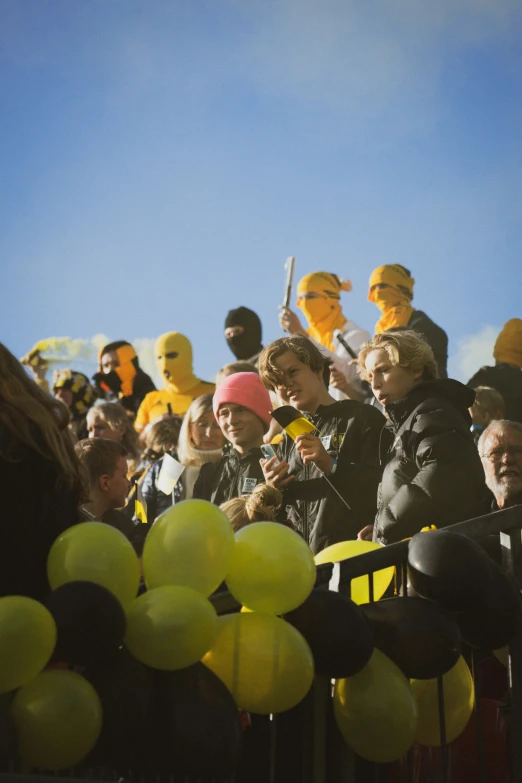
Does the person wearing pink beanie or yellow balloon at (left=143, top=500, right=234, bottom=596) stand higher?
the person wearing pink beanie

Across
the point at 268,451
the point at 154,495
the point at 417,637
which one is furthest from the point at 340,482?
the point at 417,637

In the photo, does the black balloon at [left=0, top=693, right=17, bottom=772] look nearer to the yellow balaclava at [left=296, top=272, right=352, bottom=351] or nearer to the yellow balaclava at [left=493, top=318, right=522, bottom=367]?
the yellow balaclava at [left=493, top=318, right=522, bottom=367]

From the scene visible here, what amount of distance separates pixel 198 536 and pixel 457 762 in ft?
4.38

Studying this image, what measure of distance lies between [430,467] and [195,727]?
7.06ft

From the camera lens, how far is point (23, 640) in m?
2.67

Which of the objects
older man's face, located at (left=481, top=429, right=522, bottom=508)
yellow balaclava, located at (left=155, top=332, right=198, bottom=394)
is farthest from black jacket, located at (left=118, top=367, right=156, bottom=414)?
older man's face, located at (left=481, top=429, right=522, bottom=508)

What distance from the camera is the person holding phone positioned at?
5172 millimetres

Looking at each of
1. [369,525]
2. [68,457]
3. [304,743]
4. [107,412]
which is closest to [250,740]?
[304,743]

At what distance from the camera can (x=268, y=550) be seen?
316 centimetres

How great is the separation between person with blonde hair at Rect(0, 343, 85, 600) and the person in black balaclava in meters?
5.85

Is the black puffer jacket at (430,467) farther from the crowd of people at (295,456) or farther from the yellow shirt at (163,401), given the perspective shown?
the yellow shirt at (163,401)

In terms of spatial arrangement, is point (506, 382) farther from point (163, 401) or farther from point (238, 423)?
point (163, 401)

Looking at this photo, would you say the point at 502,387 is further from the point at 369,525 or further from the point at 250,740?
the point at 250,740

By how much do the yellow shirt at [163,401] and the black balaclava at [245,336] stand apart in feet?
1.35
